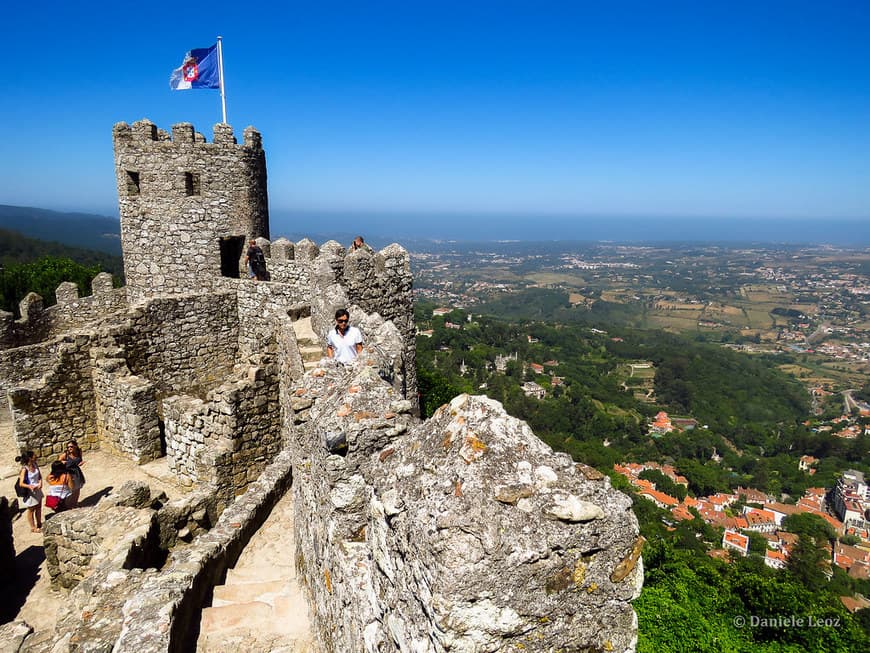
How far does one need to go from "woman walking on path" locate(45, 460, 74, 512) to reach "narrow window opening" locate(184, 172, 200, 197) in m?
5.39

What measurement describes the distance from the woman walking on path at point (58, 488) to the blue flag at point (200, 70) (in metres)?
8.76

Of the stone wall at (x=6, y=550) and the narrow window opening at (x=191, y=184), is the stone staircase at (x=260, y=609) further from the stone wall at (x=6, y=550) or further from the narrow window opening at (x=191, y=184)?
the narrow window opening at (x=191, y=184)

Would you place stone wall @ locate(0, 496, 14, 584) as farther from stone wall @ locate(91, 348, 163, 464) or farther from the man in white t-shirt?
the man in white t-shirt

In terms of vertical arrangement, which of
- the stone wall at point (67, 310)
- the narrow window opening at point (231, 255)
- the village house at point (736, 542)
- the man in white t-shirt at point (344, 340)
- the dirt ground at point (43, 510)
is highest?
the narrow window opening at point (231, 255)

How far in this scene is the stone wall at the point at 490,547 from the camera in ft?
5.98

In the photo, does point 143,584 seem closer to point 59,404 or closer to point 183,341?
point 59,404

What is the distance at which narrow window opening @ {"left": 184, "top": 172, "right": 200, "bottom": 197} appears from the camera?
10312 millimetres

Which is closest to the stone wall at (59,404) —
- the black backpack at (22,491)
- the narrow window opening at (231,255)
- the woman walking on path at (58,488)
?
the black backpack at (22,491)

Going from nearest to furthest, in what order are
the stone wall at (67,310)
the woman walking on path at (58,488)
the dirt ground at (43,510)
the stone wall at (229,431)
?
the dirt ground at (43,510) < the stone wall at (229,431) < the woman walking on path at (58,488) < the stone wall at (67,310)

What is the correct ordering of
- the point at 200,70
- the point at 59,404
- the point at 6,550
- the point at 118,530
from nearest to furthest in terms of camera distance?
1. the point at 118,530
2. the point at 6,550
3. the point at 59,404
4. the point at 200,70

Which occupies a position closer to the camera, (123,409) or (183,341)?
(123,409)

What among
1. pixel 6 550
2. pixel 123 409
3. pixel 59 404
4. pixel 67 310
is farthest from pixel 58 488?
pixel 67 310

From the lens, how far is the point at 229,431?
24.1ft

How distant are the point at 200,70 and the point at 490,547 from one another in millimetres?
13582
